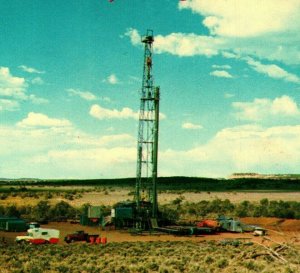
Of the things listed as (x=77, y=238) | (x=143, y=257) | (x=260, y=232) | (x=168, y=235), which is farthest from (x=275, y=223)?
(x=260, y=232)

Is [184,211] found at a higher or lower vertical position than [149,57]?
lower

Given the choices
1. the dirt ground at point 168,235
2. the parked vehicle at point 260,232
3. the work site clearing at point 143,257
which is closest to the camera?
the parked vehicle at point 260,232

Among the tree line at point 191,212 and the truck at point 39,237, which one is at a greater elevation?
the tree line at point 191,212

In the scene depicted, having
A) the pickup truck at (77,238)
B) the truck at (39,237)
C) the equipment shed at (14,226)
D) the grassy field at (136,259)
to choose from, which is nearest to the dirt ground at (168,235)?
the pickup truck at (77,238)

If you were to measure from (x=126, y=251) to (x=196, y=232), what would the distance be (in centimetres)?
1203

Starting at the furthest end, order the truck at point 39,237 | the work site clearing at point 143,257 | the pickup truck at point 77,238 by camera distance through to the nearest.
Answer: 1. the pickup truck at point 77,238
2. the truck at point 39,237
3. the work site clearing at point 143,257

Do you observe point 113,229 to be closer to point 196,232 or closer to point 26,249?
point 196,232

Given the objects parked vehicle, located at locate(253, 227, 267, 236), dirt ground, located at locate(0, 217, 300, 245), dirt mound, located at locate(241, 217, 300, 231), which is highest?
parked vehicle, located at locate(253, 227, 267, 236)

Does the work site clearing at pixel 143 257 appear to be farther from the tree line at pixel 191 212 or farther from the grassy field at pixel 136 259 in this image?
the tree line at pixel 191 212

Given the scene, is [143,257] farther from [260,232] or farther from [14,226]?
[14,226]

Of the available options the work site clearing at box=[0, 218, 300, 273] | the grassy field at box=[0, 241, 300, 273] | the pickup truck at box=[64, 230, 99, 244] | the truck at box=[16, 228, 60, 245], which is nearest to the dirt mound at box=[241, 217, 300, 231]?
the work site clearing at box=[0, 218, 300, 273]

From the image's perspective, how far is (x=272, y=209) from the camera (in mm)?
51688

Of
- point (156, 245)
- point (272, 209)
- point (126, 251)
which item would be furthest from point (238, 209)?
point (126, 251)

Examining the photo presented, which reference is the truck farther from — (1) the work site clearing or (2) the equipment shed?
(2) the equipment shed
